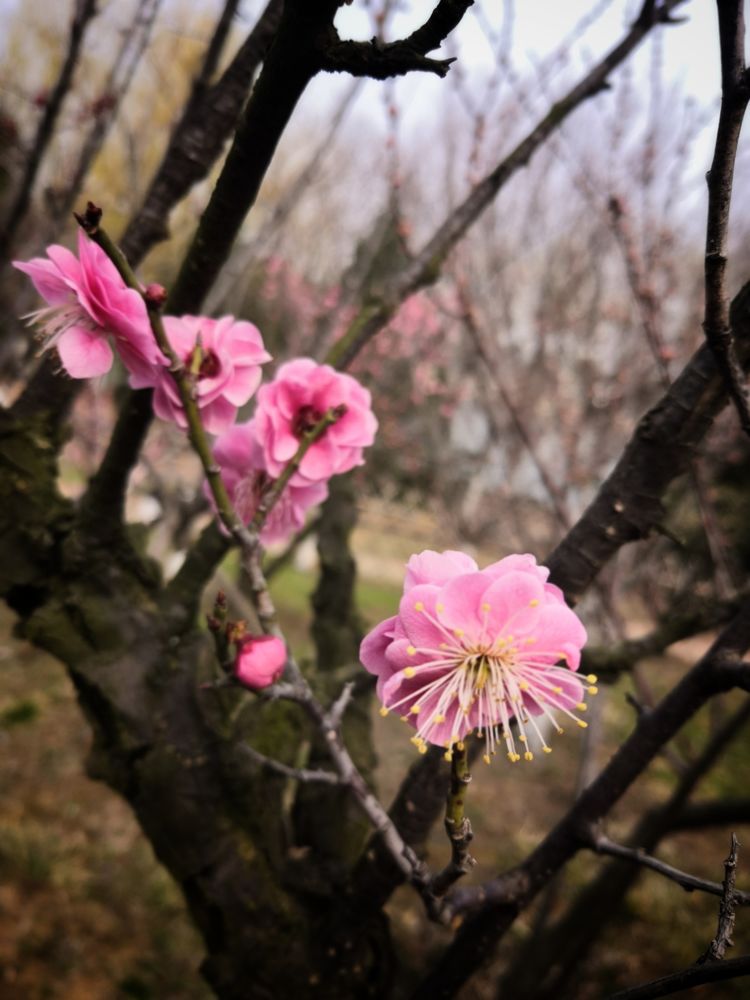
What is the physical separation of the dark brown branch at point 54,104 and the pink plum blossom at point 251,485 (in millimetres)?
1618

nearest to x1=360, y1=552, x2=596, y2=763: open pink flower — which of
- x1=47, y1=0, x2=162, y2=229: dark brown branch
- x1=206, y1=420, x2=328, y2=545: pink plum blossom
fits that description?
x1=206, y1=420, x2=328, y2=545: pink plum blossom

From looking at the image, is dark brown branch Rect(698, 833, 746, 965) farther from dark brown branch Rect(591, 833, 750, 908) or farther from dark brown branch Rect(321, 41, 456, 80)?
dark brown branch Rect(321, 41, 456, 80)

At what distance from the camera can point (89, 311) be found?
31.0 inches

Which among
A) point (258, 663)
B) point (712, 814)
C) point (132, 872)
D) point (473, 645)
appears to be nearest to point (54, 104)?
point (258, 663)

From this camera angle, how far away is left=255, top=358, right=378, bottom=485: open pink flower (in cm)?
101

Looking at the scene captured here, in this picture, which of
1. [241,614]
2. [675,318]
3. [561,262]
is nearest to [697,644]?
[675,318]

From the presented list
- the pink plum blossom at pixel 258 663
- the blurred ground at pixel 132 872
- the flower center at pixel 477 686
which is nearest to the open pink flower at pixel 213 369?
the pink plum blossom at pixel 258 663

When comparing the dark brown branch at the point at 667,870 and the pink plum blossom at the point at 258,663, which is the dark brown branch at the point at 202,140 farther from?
the dark brown branch at the point at 667,870

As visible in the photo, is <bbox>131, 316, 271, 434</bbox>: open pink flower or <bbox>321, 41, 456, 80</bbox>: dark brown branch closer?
<bbox>321, 41, 456, 80</bbox>: dark brown branch

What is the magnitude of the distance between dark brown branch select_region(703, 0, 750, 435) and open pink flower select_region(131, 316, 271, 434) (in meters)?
0.60

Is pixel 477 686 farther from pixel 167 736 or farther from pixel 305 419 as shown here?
pixel 167 736

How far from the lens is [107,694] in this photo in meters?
1.31

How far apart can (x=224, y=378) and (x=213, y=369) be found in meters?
0.05

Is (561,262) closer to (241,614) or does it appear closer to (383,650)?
(241,614)
